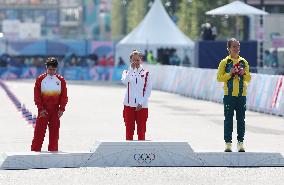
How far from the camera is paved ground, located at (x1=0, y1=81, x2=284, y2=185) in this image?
14227mm

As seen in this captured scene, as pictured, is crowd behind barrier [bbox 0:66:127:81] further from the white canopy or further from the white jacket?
the white jacket

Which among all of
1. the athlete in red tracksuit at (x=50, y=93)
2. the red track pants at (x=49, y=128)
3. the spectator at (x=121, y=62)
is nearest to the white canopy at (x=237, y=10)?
the spectator at (x=121, y=62)

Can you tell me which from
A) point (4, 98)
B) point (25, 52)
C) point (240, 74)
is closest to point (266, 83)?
point (4, 98)

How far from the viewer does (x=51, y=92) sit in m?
16.0

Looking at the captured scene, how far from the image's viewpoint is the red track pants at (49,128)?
53.0 ft

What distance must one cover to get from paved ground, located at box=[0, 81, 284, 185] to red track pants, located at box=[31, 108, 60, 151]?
125cm

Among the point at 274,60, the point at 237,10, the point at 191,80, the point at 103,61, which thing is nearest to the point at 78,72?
the point at 103,61

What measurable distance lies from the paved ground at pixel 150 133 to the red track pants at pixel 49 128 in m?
1.25

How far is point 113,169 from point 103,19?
178494 millimetres

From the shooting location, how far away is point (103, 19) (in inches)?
7603

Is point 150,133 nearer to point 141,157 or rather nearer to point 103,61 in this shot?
point 141,157

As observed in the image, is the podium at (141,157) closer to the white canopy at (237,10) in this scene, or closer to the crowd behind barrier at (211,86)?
the crowd behind barrier at (211,86)

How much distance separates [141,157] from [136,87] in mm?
1694

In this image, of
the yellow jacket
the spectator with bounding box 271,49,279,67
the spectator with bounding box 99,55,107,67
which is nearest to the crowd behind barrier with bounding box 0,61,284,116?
the spectator with bounding box 99,55,107,67
